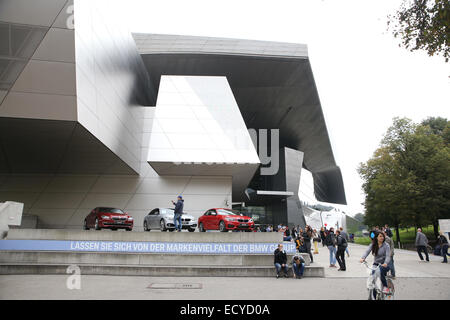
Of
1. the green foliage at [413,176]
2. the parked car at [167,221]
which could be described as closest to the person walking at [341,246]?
the parked car at [167,221]

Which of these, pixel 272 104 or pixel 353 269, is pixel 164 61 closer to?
pixel 272 104

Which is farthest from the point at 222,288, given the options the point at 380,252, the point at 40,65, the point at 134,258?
the point at 40,65

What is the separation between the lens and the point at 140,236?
1244cm

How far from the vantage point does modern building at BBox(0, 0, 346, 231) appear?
1222 cm

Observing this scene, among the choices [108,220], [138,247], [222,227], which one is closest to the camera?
[138,247]

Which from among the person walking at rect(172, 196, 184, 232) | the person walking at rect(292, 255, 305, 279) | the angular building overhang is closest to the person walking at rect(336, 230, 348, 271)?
the person walking at rect(292, 255, 305, 279)

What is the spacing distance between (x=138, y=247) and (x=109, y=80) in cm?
1046

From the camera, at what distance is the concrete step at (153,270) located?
1037 cm

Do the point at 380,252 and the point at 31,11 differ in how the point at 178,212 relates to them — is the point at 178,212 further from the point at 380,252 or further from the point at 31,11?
the point at 31,11

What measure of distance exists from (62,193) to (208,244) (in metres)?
16.2

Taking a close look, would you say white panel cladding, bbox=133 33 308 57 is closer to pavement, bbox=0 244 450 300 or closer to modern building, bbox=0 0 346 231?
modern building, bbox=0 0 346 231

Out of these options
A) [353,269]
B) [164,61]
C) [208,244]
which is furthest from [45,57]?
[164,61]

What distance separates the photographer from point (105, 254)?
1138cm

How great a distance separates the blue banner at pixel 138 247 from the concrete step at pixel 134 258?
0.92 ft
